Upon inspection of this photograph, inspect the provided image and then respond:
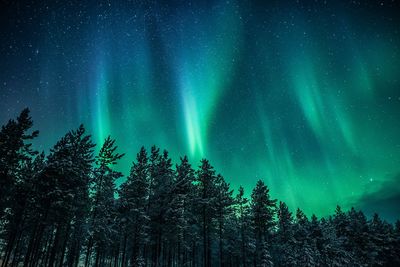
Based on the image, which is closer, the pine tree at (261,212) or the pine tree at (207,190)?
the pine tree at (207,190)

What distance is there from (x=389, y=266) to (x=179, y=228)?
73119 mm

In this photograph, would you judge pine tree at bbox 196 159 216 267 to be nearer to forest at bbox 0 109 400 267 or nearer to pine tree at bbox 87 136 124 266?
forest at bbox 0 109 400 267

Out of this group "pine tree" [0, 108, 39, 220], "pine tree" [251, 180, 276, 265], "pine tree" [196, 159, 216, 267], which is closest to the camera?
"pine tree" [0, 108, 39, 220]

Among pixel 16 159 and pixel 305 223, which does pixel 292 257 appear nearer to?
pixel 305 223

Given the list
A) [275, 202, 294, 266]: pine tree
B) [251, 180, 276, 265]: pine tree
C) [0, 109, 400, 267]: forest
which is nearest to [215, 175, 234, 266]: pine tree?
[0, 109, 400, 267]: forest

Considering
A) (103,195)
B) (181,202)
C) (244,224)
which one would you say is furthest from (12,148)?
(244,224)

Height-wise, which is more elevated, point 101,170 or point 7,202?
point 101,170

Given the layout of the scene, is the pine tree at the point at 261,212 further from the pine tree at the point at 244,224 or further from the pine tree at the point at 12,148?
the pine tree at the point at 12,148

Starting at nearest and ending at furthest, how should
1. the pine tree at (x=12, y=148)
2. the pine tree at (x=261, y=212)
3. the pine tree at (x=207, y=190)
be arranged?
the pine tree at (x=12, y=148)
the pine tree at (x=207, y=190)
the pine tree at (x=261, y=212)

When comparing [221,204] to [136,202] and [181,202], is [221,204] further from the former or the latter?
[136,202]

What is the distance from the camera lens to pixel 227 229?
4350cm

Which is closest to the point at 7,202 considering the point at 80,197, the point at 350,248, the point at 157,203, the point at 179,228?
the point at 80,197

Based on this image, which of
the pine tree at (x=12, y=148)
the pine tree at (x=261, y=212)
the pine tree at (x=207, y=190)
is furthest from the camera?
the pine tree at (x=261, y=212)

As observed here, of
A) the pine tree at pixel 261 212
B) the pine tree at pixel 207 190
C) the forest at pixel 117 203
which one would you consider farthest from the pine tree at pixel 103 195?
the pine tree at pixel 261 212
